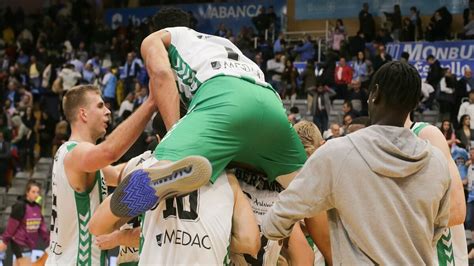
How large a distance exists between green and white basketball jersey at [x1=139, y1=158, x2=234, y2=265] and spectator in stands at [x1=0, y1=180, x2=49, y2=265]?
296 inches

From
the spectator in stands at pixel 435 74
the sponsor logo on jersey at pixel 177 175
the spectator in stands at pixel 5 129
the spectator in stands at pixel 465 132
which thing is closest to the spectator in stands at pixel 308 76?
the spectator in stands at pixel 435 74

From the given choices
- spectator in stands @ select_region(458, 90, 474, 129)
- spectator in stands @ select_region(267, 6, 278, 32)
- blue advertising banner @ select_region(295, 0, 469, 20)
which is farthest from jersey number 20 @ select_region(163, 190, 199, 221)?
spectator in stands @ select_region(267, 6, 278, 32)

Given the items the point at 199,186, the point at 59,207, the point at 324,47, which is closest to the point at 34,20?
the point at 324,47

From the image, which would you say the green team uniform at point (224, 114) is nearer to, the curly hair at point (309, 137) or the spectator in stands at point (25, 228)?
the curly hair at point (309, 137)

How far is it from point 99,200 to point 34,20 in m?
22.7

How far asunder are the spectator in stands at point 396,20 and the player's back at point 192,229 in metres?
16.3

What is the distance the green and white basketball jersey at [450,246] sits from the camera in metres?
4.83

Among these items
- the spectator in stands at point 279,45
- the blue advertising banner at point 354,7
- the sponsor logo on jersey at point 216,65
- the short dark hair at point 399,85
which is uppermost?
the short dark hair at point 399,85

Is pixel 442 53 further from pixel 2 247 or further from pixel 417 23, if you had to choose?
pixel 2 247

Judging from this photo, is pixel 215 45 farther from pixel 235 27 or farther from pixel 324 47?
pixel 235 27

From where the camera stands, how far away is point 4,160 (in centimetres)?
1905

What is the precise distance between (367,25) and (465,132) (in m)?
6.08

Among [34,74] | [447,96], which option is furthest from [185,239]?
[34,74]

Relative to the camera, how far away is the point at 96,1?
1082 inches
